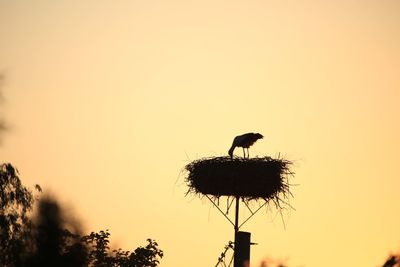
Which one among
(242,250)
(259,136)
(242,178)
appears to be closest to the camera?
(242,250)

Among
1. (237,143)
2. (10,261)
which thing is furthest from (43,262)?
(237,143)

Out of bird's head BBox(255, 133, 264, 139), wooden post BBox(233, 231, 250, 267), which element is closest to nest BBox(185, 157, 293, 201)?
bird's head BBox(255, 133, 264, 139)

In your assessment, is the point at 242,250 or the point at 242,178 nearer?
the point at 242,250

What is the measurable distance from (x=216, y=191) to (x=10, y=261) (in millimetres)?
4203

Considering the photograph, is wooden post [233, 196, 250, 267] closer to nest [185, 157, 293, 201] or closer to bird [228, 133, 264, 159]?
nest [185, 157, 293, 201]

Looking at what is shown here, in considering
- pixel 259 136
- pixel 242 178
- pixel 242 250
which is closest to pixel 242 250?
pixel 242 250

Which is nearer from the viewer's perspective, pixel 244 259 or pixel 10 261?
pixel 244 259

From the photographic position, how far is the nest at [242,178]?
13789 millimetres

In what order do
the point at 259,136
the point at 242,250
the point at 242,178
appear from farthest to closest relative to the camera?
the point at 259,136, the point at 242,178, the point at 242,250

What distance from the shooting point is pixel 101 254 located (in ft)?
54.0

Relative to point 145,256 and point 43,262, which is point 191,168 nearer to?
point 145,256

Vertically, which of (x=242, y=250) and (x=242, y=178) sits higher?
(x=242, y=178)

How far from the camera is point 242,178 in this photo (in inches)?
544

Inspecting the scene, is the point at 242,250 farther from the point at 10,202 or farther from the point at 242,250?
the point at 10,202
